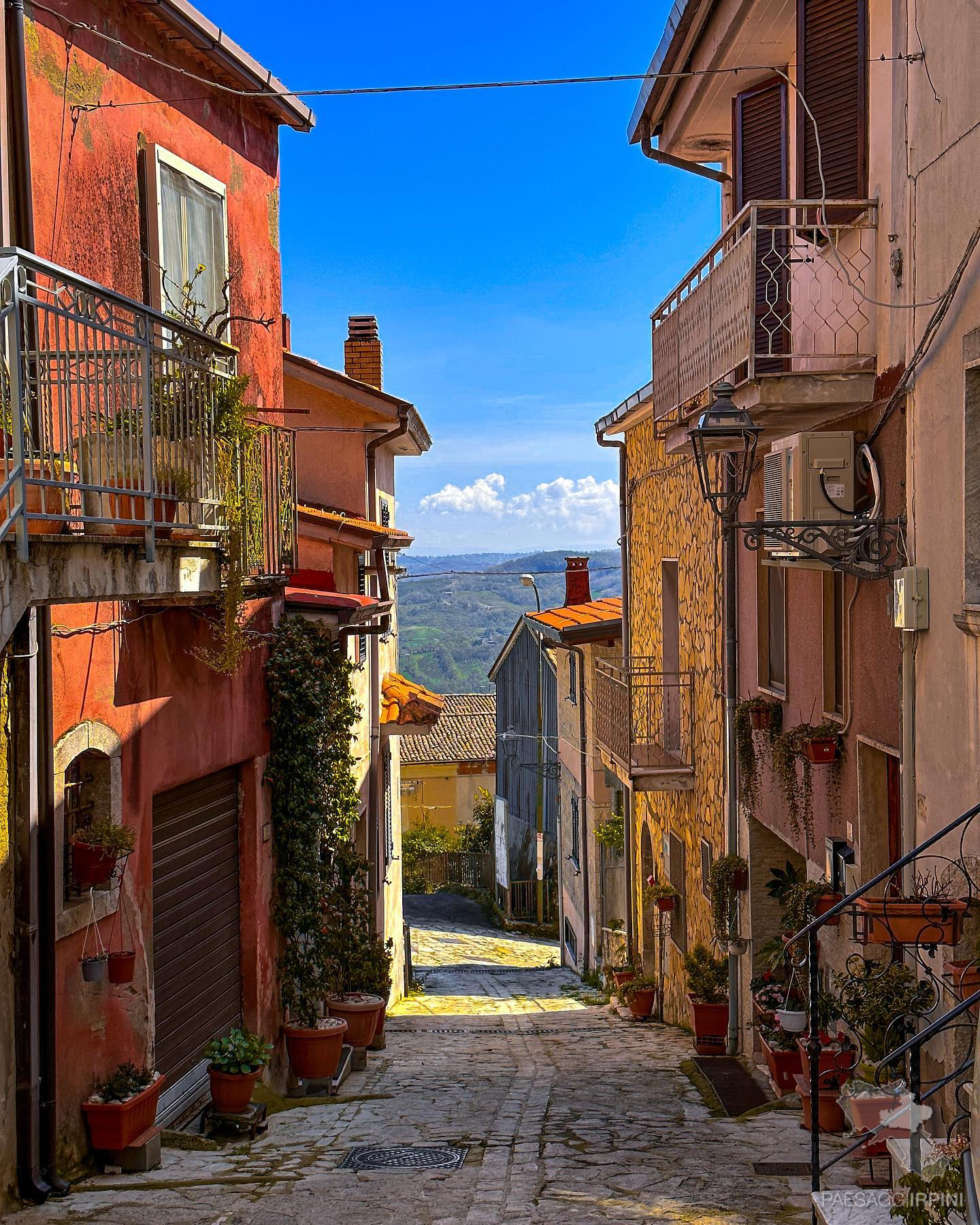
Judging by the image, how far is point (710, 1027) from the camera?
1238cm

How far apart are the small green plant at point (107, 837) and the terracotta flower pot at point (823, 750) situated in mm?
4473

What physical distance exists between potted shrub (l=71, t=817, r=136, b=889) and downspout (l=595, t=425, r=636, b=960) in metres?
11.9

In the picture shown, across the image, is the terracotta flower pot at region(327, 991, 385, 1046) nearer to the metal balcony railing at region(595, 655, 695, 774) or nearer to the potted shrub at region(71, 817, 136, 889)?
the metal balcony railing at region(595, 655, 695, 774)

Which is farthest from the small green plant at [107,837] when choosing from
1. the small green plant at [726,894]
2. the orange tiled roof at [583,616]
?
the orange tiled roof at [583,616]

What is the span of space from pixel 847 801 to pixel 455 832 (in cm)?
3867

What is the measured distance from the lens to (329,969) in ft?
38.6

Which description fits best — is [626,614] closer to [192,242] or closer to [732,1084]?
[732,1084]

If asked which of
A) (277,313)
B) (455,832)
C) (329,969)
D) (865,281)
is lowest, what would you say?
(455,832)

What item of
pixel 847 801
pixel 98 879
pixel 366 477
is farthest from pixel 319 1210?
pixel 366 477

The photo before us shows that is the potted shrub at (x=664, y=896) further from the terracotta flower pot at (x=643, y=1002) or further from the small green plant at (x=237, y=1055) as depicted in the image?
the small green plant at (x=237, y=1055)

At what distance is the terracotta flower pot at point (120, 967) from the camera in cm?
730

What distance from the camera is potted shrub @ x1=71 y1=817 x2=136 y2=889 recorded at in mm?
6984

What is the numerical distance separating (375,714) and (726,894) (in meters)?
7.31

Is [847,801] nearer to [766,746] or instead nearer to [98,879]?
[766,746]
